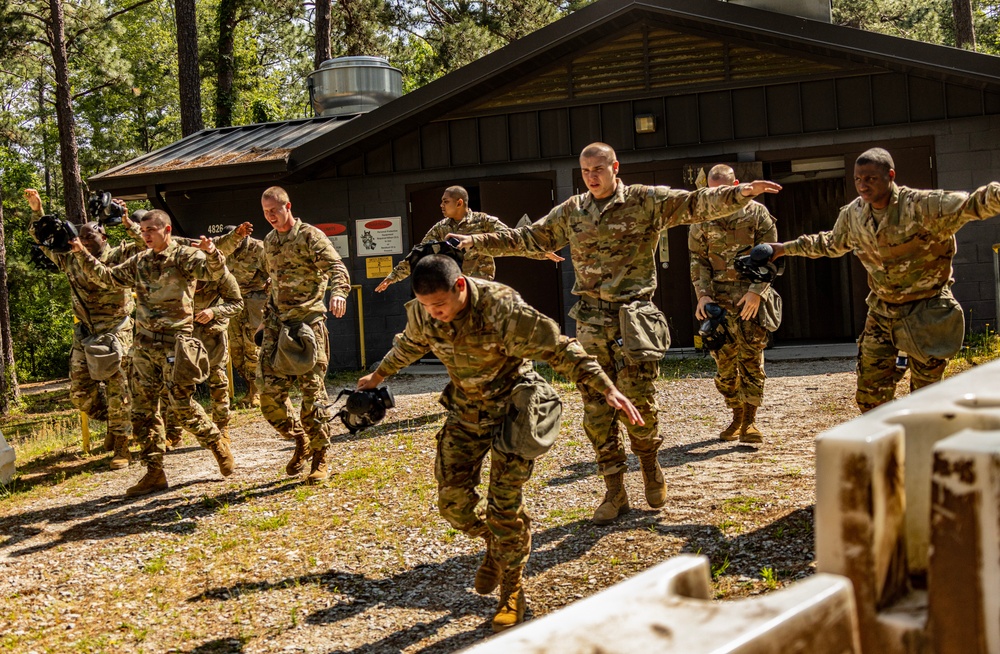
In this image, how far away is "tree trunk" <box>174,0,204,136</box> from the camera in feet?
71.7

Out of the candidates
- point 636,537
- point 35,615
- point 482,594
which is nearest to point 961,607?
point 482,594

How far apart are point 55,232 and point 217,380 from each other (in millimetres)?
1991

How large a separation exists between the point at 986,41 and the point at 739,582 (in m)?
32.5

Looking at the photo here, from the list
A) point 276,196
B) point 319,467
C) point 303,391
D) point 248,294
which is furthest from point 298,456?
point 248,294

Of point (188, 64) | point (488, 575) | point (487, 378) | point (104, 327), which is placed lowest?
point (488, 575)

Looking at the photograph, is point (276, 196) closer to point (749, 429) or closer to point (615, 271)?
point (615, 271)

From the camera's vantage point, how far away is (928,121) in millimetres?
12555

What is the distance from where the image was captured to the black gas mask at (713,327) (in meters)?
7.17

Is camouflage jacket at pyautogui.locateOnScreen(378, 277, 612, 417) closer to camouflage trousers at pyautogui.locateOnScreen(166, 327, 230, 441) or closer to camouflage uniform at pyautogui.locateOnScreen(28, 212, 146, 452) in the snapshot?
camouflage trousers at pyautogui.locateOnScreen(166, 327, 230, 441)

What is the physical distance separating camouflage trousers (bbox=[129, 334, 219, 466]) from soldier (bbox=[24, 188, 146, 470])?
1.61 m

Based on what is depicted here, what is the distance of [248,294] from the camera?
11828mm

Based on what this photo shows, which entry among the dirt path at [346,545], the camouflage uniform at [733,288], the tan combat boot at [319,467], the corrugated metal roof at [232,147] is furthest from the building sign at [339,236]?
the camouflage uniform at [733,288]

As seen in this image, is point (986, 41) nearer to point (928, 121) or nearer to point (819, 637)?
point (928, 121)

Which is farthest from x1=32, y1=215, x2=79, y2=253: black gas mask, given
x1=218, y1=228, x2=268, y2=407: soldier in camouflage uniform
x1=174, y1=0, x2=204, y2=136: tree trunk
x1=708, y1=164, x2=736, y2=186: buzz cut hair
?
x1=174, y1=0, x2=204, y2=136: tree trunk
